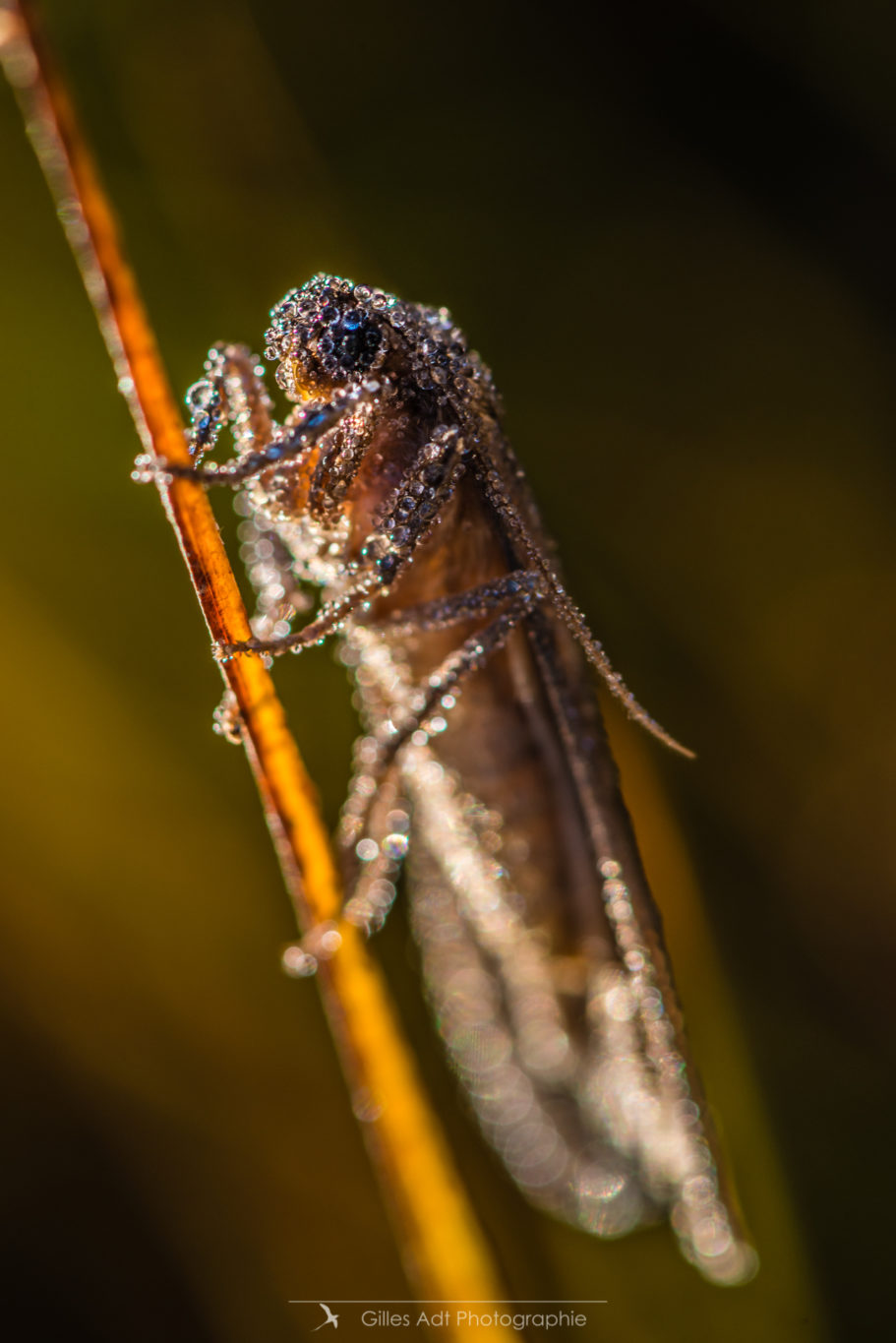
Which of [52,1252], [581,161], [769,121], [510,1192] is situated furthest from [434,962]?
[769,121]

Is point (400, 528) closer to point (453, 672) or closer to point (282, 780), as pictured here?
point (453, 672)

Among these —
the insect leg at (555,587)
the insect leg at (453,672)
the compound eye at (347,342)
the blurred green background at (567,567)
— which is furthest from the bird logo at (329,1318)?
the compound eye at (347,342)

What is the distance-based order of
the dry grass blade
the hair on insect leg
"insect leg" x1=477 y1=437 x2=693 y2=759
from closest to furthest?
the dry grass blade, "insect leg" x1=477 y1=437 x2=693 y2=759, the hair on insect leg

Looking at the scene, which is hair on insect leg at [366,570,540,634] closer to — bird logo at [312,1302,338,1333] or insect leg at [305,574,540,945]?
insect leg at [305,574,540,945]

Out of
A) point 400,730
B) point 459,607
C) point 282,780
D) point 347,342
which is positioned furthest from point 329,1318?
point 347,342

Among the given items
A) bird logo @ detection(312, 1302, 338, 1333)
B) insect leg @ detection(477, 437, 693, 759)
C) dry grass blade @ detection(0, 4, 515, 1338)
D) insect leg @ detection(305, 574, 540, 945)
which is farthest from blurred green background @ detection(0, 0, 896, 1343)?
dry grass blade @ detection(0, 4, 515, 1338)

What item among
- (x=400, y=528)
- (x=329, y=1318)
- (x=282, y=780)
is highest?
(x=400, y=528)
